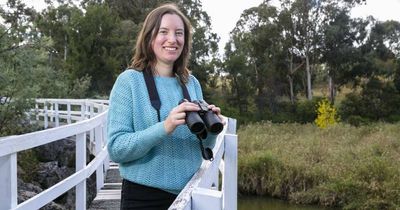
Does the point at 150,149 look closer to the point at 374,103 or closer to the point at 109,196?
the point at 109,196

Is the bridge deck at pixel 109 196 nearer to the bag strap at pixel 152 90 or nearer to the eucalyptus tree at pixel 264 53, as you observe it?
the bag strap at pixel 152 90

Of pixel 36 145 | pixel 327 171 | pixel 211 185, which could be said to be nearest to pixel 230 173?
pixel 211 185

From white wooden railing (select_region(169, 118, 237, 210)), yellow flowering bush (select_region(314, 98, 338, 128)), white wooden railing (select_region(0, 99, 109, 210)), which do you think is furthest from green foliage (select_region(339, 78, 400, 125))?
white wooden railing (select_region(169, 118, 237, 210))

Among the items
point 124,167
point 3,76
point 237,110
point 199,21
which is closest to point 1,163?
point 124,167

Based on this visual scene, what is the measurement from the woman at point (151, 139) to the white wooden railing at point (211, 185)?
119 mm

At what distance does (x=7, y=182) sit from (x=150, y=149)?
44.7 inches

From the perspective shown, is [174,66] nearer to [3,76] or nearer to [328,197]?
[3,76]

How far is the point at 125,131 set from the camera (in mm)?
2262

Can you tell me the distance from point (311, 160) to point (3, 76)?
1487 centimetres

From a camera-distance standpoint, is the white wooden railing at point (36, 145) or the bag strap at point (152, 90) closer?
the bag strap at point (152, 90)

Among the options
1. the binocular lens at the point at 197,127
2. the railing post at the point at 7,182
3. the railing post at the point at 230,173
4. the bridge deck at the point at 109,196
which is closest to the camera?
the binocular lens at the point at 197,127

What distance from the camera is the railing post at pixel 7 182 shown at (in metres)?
2.97

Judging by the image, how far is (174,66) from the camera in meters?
2.55

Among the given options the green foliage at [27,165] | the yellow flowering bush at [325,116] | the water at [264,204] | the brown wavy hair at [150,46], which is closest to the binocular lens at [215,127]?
the brown wavy hair at [150,46]
